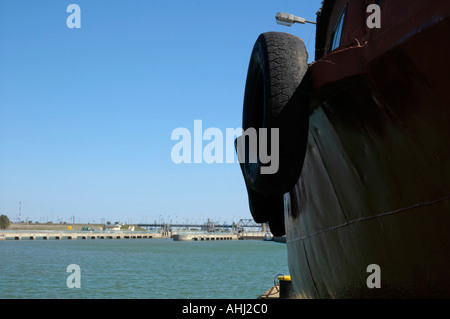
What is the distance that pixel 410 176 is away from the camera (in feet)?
8.95

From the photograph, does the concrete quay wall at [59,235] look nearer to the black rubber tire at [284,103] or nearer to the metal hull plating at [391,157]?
the black rubber tire at [284,103]

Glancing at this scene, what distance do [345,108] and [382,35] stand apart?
27.4 inches

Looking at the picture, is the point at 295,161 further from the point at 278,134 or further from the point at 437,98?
the point at 437,98

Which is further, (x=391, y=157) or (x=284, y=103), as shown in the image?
(x=284, y=103)

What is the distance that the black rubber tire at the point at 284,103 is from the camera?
11.5ft

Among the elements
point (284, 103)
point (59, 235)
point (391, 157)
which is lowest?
point (391, 157)

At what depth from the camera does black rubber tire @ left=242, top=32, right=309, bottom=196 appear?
350 cm

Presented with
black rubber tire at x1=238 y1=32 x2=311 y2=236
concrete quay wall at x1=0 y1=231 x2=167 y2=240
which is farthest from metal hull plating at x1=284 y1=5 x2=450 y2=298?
concrete quay wall at x1=0 y1=231 x2=167 y2=240

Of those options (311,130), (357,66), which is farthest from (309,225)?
(357,66)

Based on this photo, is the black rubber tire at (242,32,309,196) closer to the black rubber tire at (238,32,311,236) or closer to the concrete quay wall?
the black rubber tire at (238,32,311,236)

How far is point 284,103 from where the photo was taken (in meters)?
3.50

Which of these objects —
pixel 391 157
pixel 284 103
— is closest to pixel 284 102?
pixel 284 103

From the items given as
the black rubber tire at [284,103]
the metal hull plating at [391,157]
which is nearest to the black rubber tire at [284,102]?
the black rubber tire at [284,103]

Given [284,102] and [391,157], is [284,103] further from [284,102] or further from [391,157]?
[391,157]
